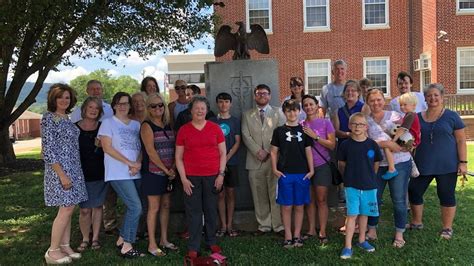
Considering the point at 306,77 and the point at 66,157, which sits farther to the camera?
the point at 306,77

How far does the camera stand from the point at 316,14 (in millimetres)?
21750

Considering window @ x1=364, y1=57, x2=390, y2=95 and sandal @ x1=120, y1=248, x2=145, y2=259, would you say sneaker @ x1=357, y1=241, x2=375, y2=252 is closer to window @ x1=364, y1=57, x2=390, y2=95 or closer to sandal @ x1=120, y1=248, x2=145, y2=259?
sandal @ x1=120, y1=248, x2=145, y2=259

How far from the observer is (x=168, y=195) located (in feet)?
17.0

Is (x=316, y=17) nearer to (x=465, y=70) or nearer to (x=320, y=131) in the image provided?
(x=465, y=70)

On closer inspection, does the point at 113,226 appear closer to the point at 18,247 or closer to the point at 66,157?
the point at 18,247

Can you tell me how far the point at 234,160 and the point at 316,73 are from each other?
55.9ft

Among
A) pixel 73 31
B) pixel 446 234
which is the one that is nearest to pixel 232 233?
pixel 446 234

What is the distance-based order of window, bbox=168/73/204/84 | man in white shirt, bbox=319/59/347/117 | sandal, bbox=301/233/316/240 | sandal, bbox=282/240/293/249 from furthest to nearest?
window, bbox=168/73/204/84, man in white shirt, bbox=319/59/347/117, sandal, bbox=301/233/316/240, sandal, bbox=282/240/293/249

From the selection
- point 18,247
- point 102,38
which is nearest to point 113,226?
point 18,247

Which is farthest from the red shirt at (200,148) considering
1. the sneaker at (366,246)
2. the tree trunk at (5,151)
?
the tree trunk at (5,151)

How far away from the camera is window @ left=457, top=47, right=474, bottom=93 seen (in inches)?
792

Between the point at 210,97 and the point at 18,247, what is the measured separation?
10.3 feet

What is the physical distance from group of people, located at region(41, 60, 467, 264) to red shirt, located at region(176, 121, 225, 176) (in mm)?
11

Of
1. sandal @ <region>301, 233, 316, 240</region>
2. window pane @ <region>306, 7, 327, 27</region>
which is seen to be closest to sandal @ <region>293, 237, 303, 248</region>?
sandal @ <region>301, 233, 316, 240</region>
